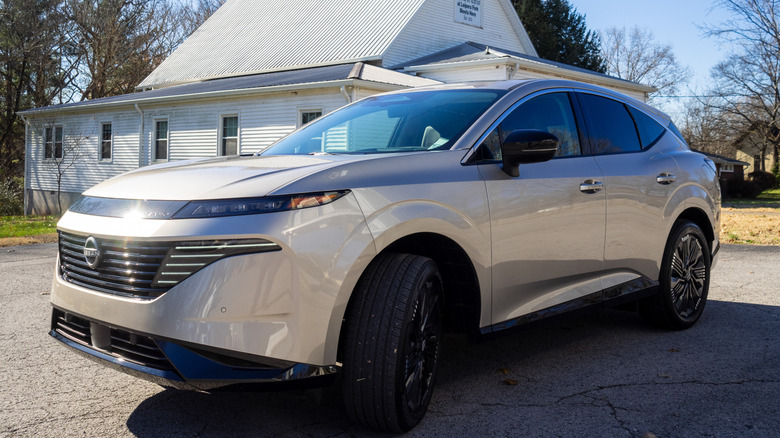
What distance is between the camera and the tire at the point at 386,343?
2975 mm

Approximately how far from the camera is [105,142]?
26594 millimetres

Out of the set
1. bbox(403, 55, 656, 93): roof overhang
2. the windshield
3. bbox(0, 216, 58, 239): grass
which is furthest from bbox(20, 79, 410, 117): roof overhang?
the windshield

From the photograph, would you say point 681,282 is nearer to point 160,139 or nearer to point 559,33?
point 160,139

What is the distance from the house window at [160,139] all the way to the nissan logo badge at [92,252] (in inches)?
881

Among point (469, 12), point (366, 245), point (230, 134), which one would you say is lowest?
point (366, 245)

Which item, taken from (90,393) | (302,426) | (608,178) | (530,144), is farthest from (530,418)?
(90,393)

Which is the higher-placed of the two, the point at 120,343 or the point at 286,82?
the point at 286,82

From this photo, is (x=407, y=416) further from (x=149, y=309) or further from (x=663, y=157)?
(x=663, y=157)

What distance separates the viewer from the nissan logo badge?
2984 mm

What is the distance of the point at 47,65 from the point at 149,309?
3888 centimetres

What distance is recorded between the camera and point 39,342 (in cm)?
489

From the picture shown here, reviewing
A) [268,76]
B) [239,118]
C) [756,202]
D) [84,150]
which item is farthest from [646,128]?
[756,202]

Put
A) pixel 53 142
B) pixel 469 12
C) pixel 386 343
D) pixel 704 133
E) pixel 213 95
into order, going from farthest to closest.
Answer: pixel 704 133, pixel 53 142, pixel 469 12, pixel 213 95, pixel 386 343

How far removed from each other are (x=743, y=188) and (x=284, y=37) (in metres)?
26.6
